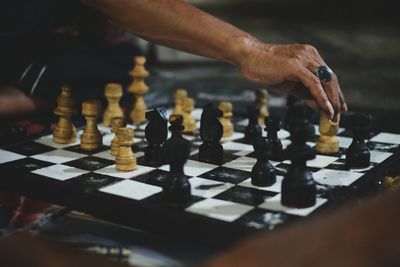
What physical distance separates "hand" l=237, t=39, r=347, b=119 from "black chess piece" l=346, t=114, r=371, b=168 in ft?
0.21

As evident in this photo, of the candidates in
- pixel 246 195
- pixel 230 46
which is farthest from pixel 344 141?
pixel 246 195

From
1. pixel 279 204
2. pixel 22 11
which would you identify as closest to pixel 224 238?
pixel 279 204

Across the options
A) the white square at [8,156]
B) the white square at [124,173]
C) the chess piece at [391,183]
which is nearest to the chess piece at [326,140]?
the chess piece at [391,183]

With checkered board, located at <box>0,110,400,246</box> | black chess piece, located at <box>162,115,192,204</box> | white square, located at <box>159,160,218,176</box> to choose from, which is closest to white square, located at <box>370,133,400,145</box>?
checkered board, located at <box>0,110,400,246</box>

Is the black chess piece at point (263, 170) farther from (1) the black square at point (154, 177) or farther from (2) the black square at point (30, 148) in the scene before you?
(2) the black square at point (30, 148)

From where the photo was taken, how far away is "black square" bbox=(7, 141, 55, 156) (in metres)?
1.77

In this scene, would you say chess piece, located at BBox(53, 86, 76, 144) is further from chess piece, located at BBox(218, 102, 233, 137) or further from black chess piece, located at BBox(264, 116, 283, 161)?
black chess piece, located at BBox(264, 116, 283, 161)

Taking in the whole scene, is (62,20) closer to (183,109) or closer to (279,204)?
(183,109)

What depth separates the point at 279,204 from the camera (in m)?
1.35

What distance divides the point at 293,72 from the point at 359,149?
0.28 meters

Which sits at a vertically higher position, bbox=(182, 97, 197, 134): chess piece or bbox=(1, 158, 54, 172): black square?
bbox=(182, 97, 197, 134): chess piece

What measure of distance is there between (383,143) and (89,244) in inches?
41.3

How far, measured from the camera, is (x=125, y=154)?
5.21 ft

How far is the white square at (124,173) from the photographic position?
1.56 m
